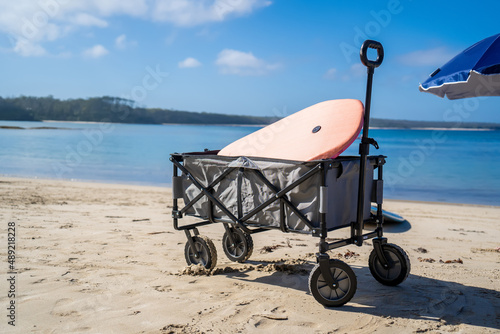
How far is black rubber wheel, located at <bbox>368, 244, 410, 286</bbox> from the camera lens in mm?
4473

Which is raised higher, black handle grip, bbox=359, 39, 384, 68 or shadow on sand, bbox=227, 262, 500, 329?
black handle grip, bbox=359, 39, 384, 68

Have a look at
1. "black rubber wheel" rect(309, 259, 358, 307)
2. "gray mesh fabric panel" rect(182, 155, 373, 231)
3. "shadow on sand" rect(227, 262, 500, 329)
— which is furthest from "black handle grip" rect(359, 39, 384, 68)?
"shadow on sand" rect(227, 262, 500, 329)

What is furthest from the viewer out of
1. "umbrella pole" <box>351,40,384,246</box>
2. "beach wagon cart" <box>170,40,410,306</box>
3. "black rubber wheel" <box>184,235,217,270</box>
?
"black rubber wheel" <box>184,235,217,270</box>

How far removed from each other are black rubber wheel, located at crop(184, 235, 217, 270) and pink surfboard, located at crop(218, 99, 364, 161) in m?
1.04

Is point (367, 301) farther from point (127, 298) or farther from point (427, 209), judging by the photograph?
point (427, 209)

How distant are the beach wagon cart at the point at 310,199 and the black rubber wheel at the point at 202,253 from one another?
1 cm

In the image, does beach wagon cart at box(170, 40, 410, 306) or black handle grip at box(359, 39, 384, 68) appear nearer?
beach wagon cart at box(170, 40, 410, 306)

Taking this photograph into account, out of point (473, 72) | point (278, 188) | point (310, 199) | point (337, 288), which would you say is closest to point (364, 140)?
point (310, 199)

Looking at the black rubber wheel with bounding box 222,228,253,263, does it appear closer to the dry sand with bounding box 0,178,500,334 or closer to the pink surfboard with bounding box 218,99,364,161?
the dry sand with bounding box 0,178,500,334

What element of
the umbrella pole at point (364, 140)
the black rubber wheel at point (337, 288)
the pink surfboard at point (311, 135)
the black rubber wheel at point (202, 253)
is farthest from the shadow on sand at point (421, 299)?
the pink surfboard at point (311, 135)

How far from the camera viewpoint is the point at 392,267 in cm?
457

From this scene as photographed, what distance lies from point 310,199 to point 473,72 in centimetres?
191

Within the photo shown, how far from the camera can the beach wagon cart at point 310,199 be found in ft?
12.9

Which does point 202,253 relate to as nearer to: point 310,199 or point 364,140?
point 310,199
